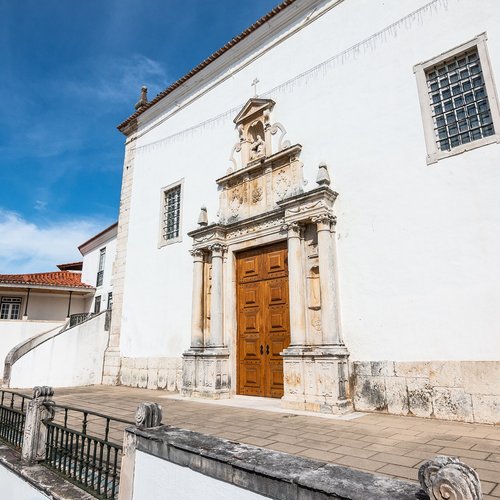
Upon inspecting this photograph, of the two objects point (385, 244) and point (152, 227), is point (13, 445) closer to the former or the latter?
point (385, 244)

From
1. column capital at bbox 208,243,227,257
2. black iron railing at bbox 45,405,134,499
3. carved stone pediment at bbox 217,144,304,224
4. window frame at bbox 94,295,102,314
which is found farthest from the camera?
window frame at bbox 94,295,102,314

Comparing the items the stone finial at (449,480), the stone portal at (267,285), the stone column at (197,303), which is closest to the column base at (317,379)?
the stone portal at (267,285)

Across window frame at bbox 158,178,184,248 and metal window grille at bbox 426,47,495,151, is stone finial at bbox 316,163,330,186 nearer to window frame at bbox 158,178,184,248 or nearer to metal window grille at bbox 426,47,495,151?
metal window grille at bbox 426,47,495,151

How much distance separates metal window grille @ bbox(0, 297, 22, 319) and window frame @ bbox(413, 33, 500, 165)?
1590 centimetres

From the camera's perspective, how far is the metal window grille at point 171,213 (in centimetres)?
1008

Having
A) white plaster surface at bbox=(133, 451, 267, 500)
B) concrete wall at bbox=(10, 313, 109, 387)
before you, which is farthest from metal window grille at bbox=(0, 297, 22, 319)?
white plaster surface at bbox=(133, 451, 267, 500)

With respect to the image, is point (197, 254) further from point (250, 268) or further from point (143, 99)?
point (143, 99)

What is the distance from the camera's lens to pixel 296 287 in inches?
259

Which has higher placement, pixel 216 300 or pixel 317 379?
pixel 216 300

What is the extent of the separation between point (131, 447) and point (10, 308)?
50.3ft

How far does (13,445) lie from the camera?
4770 millimetres

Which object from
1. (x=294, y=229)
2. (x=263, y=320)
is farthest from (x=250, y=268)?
(x=294, y=229)

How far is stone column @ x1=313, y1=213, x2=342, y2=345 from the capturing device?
6055 millimetres

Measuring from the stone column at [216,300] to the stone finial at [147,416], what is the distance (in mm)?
4804
